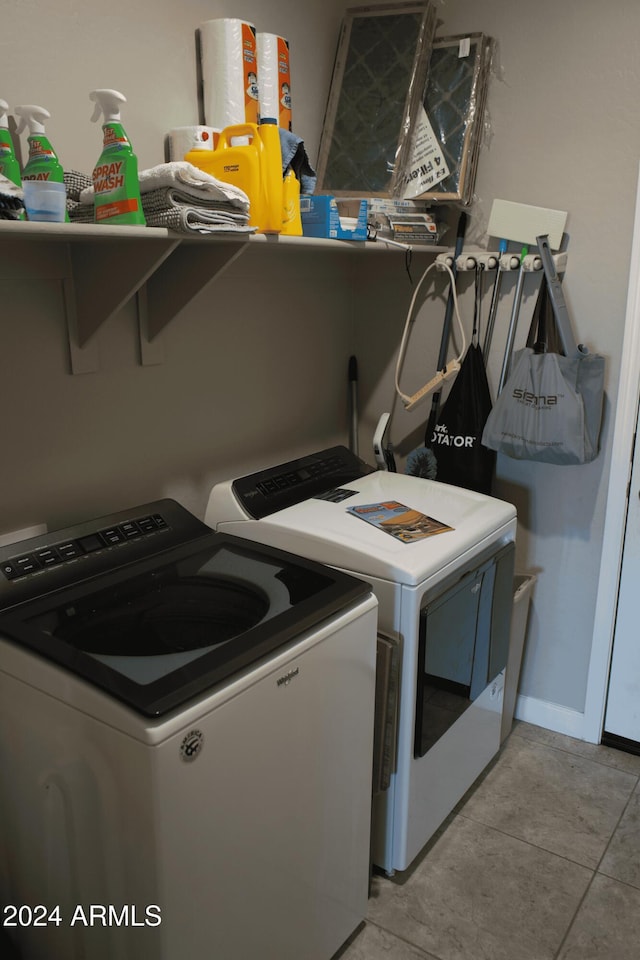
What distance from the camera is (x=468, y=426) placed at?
2.46m

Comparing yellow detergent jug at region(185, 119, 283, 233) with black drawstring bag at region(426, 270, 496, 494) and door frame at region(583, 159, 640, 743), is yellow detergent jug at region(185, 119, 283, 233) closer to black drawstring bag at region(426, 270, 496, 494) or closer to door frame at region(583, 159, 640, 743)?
black drawstring bag at region(426, 270, 496, 494)

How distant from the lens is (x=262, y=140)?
1.77 m

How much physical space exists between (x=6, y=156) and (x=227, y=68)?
2.45 ft

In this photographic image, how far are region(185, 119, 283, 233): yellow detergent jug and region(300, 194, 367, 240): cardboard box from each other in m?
0.20

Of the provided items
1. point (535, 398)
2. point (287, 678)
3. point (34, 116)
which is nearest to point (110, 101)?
point (34, 116)

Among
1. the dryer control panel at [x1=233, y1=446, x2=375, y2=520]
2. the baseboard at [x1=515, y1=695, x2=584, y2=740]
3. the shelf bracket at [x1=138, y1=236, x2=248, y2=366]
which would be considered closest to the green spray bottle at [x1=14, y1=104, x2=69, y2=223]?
the shelf bracket at [x1=138, y1=236, x2=248, y2=366]

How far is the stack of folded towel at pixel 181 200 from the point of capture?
1.50 m

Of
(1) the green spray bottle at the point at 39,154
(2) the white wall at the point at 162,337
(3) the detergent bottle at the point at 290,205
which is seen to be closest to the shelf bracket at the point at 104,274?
(2) the white wall at the point at 162,337

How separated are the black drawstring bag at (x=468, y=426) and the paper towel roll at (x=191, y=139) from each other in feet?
3.30

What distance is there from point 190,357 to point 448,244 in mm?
1018

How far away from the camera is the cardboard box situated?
1.98m

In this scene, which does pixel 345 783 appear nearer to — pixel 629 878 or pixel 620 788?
pixel 629 878

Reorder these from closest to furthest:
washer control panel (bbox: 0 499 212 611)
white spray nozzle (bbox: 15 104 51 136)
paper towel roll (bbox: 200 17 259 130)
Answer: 1. white spray nozzle (bbox: 15 104 51 136)
2. washer control panel (bbox: 0 499 212 611)
3. paper towel roll (bbox: 200 17 259 130)

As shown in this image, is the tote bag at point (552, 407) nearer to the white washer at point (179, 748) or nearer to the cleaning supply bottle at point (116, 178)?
the white washer at point (179, 748)
